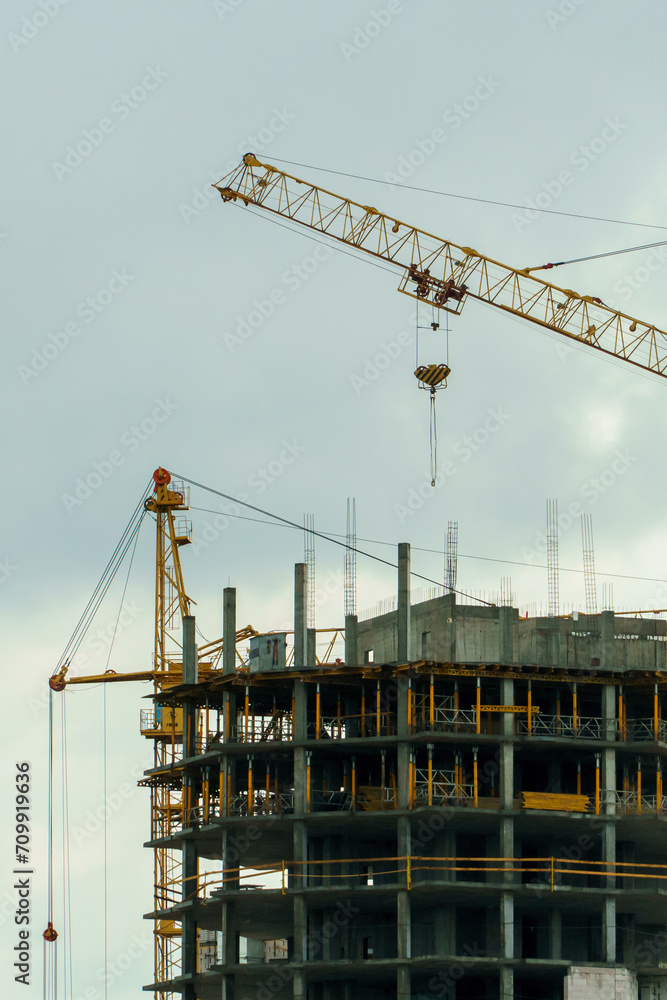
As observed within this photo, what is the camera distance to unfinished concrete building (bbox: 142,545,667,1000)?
9662 cm

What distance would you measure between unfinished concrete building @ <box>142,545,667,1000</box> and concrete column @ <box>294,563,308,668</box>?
0.31 feet

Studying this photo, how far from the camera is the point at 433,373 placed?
4518 inches

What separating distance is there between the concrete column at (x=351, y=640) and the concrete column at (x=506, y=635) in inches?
302

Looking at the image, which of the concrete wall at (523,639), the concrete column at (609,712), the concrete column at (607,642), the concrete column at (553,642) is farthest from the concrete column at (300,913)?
the concrete column at (607,642)

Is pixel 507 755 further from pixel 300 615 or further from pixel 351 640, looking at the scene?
pixel 300 615

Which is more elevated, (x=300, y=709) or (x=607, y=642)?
(x=607, y=642)

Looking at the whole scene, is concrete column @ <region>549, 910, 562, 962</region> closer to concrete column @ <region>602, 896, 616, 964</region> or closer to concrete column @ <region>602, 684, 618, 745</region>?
concrete column @ <region>602, 896, 616, 964</region>

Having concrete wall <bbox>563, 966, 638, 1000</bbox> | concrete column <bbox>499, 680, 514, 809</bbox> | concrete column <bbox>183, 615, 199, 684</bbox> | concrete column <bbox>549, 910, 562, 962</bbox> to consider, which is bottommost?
concrete wall <bbox>563, 966, 638, 1000</bbox>

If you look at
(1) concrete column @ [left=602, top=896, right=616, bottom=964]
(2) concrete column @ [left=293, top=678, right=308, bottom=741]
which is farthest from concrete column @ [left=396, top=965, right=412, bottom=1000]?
(2) concrete column @ [left=293, top=678, right=308, bottom=741]

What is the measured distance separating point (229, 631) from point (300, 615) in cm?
400

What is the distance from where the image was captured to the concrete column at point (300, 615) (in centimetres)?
10062

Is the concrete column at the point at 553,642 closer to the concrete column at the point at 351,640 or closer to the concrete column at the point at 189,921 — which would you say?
the concrete column at the point at 351,640

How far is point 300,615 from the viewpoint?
4001 inches

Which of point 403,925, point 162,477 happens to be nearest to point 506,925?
point 403,925
